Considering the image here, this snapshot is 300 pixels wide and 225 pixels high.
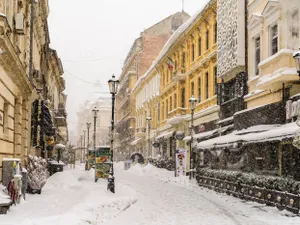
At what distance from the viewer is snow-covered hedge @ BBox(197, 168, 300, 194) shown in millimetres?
14009

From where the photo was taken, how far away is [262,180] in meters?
16.3

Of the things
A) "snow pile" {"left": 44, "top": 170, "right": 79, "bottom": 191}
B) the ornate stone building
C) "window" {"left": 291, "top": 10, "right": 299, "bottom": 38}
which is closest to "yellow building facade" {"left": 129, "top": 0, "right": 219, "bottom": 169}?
"snow pile" {"left": 44, "top": 170, "right": 79, "bottom": 191}

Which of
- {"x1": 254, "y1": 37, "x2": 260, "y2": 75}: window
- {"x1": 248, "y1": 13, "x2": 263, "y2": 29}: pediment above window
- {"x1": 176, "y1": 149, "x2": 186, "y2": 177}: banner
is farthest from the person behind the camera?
{"x1": 176, "y1": 149, "x2": 186, "y2": 177}: banner

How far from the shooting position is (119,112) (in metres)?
93.8

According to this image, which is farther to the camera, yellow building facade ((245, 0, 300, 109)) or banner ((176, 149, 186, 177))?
banner ((176, 149, 186, 177))

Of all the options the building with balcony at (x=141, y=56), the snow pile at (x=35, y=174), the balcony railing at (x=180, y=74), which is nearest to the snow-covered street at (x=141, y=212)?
the snow pile at (x=35, y=174)

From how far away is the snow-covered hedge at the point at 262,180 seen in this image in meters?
14.0

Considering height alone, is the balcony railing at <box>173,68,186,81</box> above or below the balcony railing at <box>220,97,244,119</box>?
above

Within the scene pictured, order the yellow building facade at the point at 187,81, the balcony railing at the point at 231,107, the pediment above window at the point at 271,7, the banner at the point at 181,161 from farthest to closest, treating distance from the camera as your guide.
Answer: the banner at the point at 181,161
the yellow building facade at the point at 187,81
the balcony railing at the point at 231,107
the pediment above window at the point at 271,7

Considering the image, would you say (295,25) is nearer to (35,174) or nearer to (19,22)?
(19,22)

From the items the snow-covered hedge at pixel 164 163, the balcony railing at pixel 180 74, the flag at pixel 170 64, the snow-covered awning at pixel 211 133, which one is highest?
the flag at pixel 170 64

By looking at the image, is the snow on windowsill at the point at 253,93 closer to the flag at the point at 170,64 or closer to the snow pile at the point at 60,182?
the snow pile at the point at 60,182

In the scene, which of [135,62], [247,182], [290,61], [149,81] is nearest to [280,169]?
[247,182]

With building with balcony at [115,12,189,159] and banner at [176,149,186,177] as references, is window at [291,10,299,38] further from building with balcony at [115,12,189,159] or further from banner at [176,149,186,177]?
building with balcony at [115,12,189,159]
